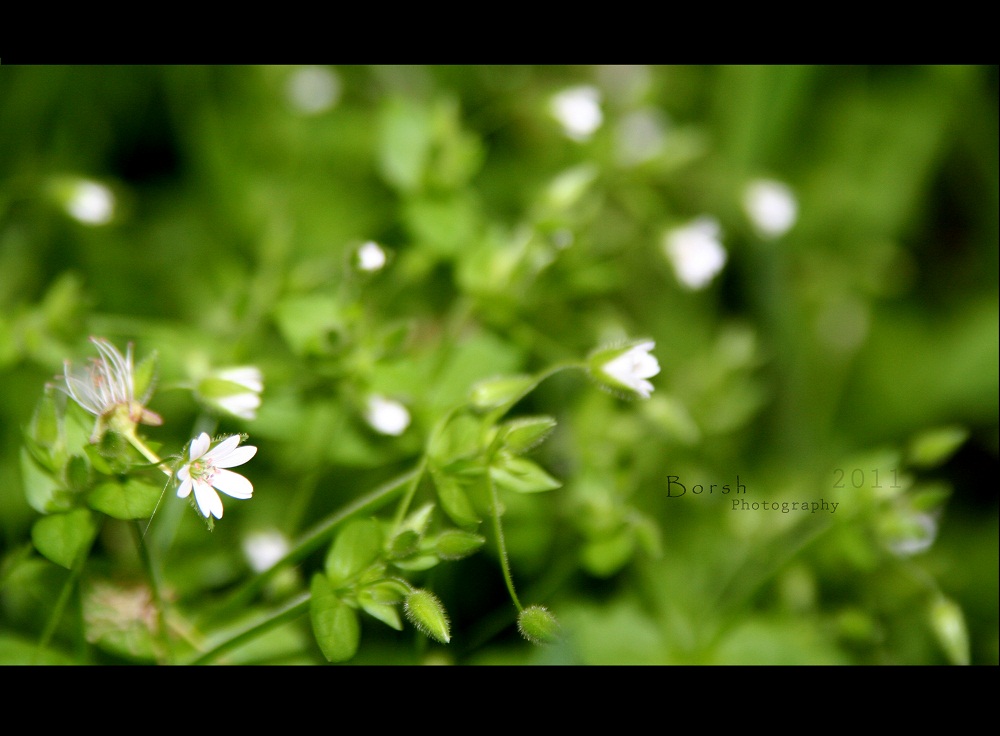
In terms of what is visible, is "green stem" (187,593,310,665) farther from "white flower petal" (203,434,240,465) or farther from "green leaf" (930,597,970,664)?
"green leaf" (930,597,970,664)

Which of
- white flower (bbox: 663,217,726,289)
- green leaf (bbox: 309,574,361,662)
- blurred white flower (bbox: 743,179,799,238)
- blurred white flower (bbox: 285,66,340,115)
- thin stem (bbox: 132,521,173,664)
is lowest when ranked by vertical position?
green leaf (bbox: 309,574,361,662)

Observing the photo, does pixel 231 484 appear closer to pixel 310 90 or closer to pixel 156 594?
pixel 156 594

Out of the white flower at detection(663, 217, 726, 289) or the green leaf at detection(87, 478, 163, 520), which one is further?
the white flower at detection(663, 217, 726, 289)

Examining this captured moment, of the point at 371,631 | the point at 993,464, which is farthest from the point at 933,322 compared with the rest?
the point at 371,631

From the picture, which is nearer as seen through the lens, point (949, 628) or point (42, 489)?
point (42, 489)

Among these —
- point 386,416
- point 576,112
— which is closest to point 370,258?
point 386,416

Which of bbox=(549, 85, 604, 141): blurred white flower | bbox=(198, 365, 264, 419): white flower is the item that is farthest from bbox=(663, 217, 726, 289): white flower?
bbox=(198, 365, 264, 419): white flower

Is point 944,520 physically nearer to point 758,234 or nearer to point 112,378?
point 758,234
